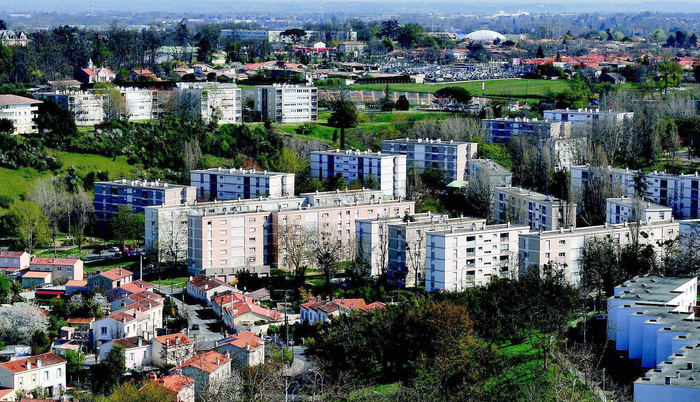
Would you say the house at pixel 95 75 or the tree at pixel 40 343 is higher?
the house at pixel 95 75

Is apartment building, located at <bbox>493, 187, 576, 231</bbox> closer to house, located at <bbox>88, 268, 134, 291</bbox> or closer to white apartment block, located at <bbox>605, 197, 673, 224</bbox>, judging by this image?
white apartment block, located at <bbox>605, 197, 673, 224</bbox>

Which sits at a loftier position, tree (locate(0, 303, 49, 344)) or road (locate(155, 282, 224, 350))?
Answer: tree (locate(0, 303, 49, 344))

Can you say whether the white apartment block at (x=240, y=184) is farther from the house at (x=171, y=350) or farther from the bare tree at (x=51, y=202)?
the house at (x=171, y=350)

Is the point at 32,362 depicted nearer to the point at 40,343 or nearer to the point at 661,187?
the point at 40,343

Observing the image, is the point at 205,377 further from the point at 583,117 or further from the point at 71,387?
the point at 583,117

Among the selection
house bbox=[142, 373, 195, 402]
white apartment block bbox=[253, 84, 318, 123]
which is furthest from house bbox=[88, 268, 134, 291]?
white apartment block bbox=[253, 84, 318, 123]

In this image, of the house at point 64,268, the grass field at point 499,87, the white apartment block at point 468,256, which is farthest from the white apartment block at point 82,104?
the white apartment block at point 468,256
